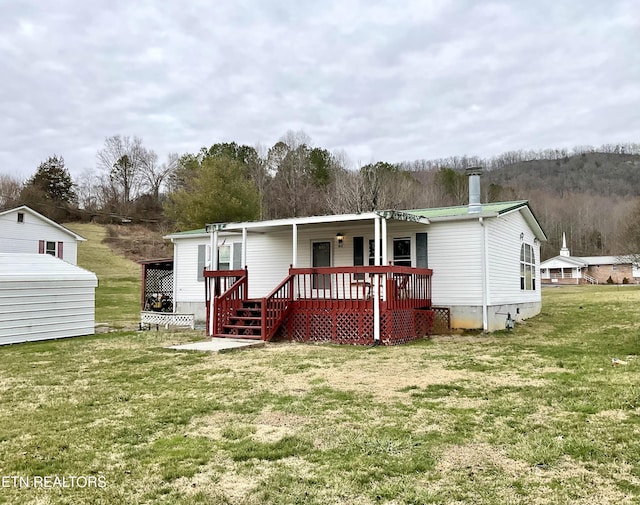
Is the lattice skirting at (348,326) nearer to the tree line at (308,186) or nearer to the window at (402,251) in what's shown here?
the window at (402,251)

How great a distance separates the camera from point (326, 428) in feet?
14.3

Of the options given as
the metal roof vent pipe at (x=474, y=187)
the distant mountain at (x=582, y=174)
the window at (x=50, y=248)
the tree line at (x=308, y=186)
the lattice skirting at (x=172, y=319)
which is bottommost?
the lattice skirting at (x=172, y=319)

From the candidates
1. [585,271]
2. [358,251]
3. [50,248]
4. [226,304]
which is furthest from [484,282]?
[585,271]

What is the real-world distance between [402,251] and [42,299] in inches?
342

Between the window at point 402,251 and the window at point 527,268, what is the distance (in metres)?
4.21

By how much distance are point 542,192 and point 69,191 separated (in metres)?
52.7

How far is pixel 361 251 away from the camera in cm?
1317

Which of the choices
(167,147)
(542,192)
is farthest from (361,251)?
(542,192)

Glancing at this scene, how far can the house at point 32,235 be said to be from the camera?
2447 centimetres

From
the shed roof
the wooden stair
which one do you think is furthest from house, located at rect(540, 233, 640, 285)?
the shed roof

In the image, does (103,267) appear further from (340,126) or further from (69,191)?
(340,126)

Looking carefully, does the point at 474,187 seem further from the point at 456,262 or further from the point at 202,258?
the point at 202,258

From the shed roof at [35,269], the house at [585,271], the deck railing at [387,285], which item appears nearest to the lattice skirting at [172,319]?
the shed roof at [35,269]

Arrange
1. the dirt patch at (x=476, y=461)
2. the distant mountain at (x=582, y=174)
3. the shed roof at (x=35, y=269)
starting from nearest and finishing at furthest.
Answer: the dirt patch at (x=476, y=461) < the shed roof at (x=35, y=269) < the distant mountain at (x=582, y=174)
